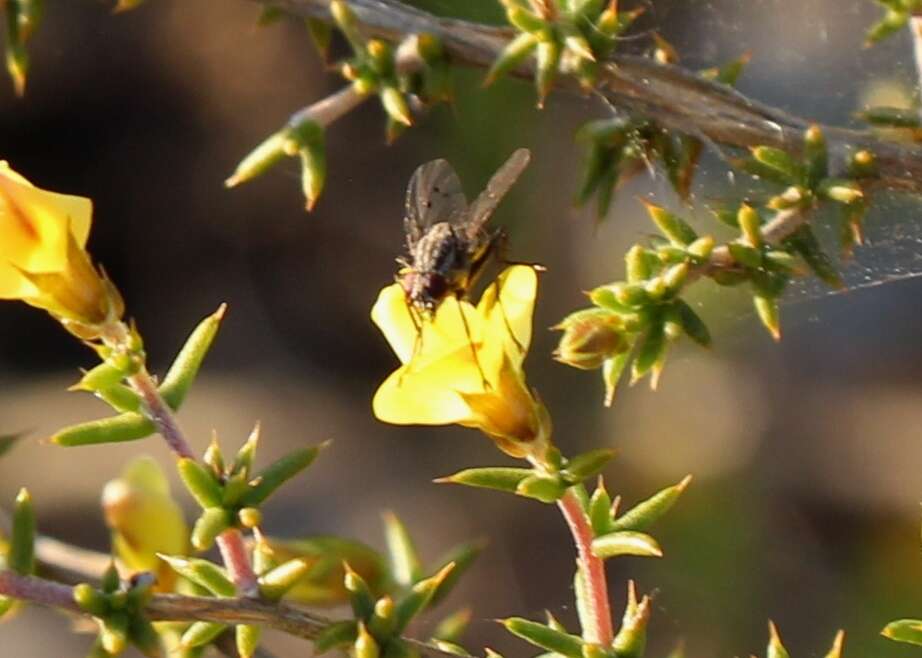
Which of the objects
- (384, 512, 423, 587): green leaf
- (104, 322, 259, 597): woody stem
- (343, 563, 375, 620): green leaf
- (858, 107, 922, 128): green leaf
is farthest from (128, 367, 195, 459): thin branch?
(858, 107, 922, 128): green leaf

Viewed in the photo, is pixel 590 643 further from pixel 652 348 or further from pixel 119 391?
pixel 119 391

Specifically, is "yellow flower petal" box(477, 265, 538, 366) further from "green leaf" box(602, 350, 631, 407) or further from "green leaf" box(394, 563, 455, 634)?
"green leaf" box(394, 563, 455, 634)

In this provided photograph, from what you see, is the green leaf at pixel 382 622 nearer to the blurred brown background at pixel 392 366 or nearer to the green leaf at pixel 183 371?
the green leaf at pixel 183 371

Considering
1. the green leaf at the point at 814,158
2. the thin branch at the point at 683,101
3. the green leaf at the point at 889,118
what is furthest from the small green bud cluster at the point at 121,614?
the green leaf at the point at 889,118

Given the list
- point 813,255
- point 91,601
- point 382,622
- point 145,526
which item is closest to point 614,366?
point 813,255

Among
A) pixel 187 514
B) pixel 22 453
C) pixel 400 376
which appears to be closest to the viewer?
pixel 400 376

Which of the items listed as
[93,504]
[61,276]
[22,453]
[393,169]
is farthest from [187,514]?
[61,276]

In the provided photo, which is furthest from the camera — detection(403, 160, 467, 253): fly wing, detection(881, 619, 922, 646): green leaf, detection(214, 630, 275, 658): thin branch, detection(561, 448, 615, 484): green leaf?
detection(403, 160, 467, 253): fly wing

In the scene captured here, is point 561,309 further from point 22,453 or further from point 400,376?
point 400,376
